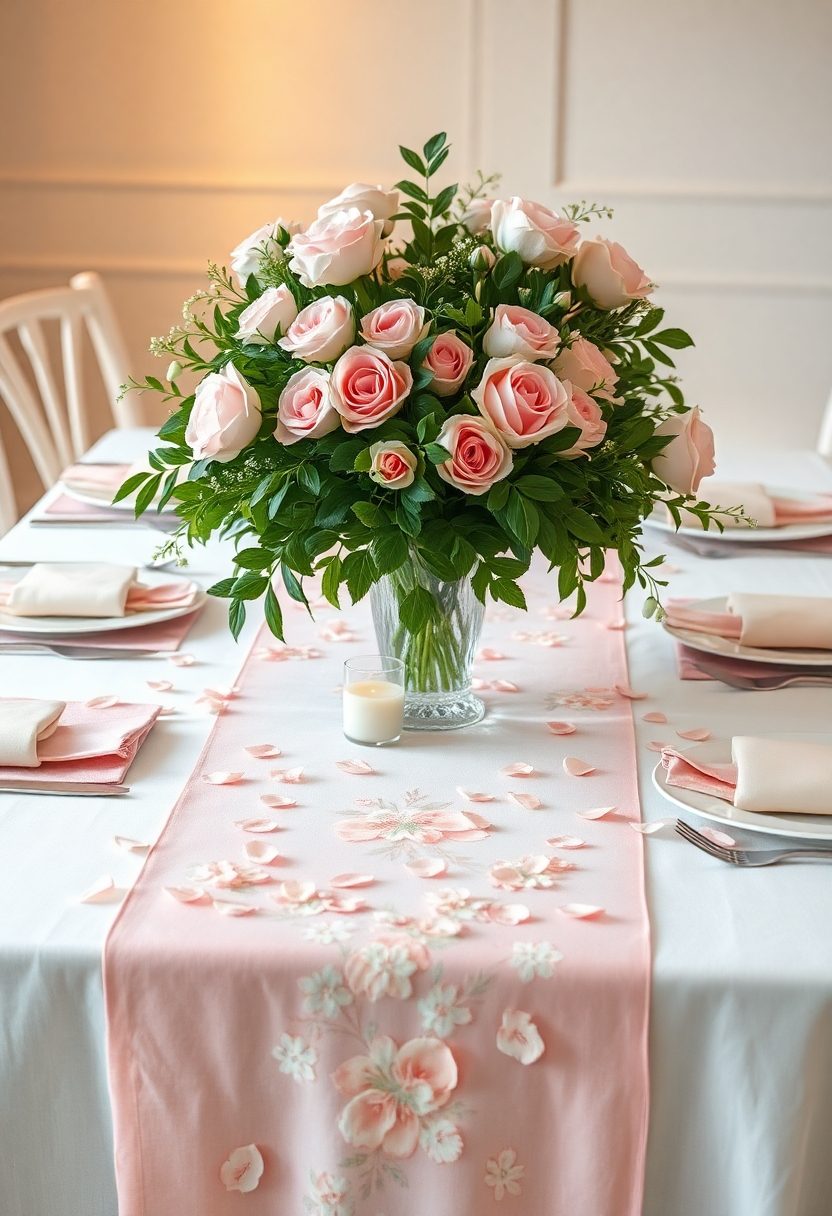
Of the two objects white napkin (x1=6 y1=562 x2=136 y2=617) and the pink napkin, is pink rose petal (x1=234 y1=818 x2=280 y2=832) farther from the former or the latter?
white napkin (x1=6 y1=562 x2=136 y2=617)

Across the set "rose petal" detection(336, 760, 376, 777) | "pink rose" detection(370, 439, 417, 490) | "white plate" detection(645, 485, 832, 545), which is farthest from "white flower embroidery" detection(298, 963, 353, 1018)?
"white plate" detection(645, 485, 832, 545)

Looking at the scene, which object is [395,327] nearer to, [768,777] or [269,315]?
[269,315]

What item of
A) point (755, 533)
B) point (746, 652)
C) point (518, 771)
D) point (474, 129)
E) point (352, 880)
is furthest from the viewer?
point (474, 129)

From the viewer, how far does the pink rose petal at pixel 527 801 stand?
1.20 m

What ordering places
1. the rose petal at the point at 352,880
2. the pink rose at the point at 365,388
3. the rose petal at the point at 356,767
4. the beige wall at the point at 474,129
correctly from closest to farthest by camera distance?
the rose petal at the point at 352,880
the pink rose at the point at 365,388
the rose petal at the point at 356,767
the beige wall at the point at 474,129

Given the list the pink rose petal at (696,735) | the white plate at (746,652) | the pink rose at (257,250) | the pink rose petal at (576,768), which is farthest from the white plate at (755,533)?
the pink rose at (257,250)

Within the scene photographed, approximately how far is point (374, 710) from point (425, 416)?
0.98 ft

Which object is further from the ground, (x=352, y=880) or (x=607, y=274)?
(x=607, y=274)

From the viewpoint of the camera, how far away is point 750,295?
3635mm

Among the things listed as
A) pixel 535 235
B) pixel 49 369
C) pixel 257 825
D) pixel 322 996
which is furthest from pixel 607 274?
pixel 49 369

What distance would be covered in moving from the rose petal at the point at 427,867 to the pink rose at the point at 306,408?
1.25ft

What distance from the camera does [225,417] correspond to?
119 cm

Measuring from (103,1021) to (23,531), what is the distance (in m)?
1.12

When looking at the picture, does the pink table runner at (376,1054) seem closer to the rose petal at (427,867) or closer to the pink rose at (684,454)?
the rose petal at (427,867)
